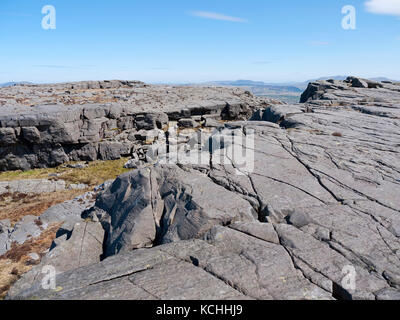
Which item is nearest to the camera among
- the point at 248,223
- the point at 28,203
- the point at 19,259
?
the point at 248,223

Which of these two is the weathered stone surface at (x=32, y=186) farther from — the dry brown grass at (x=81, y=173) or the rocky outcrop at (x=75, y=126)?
the rocky outcrop at (x=75, y=126)

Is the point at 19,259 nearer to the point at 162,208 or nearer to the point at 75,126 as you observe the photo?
the point at 162,208

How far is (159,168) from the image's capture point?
1234 centimetres

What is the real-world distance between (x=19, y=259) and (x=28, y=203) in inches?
415

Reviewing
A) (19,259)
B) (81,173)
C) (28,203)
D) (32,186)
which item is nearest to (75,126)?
(81,173)

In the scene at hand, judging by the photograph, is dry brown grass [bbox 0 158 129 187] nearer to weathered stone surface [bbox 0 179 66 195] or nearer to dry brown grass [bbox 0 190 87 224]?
weathered stone surface [bbox 0 179 66 195]

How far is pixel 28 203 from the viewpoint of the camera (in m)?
23.5

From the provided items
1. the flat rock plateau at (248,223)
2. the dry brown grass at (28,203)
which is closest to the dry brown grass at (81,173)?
the dry brown grass at (28,203)

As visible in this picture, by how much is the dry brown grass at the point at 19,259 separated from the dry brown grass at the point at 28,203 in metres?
5.10

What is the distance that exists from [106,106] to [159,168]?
30.2 metres

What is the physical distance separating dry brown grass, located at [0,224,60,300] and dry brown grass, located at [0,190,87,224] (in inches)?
201
